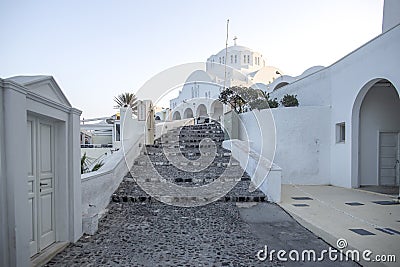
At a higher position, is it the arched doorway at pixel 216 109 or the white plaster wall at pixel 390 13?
the white plaster wall at pixel 390 13

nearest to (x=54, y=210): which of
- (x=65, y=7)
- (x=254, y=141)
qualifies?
(x=65, y=7)

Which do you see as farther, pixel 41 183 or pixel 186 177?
pixel 186 177

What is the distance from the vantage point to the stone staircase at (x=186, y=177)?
Result: 700cm

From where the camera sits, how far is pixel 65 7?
8.08 metres

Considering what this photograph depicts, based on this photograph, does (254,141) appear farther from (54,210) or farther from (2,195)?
(2,195)

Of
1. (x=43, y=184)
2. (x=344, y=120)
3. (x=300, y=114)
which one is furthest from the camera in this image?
(x=300, y=114)

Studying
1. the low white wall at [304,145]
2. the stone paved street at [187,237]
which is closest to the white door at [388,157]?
the low white wall at [304,145]

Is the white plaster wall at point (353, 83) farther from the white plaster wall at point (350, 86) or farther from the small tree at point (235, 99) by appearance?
the small tree at point (235, 99)

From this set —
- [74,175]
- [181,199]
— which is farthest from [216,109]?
[74,175]

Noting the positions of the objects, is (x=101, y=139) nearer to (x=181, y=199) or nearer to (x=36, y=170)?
(x=181, y=199)

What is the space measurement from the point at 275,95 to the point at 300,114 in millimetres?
6657

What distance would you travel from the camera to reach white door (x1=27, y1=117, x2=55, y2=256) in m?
3.49

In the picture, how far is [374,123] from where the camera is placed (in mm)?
9859

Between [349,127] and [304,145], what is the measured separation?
1.65 m
